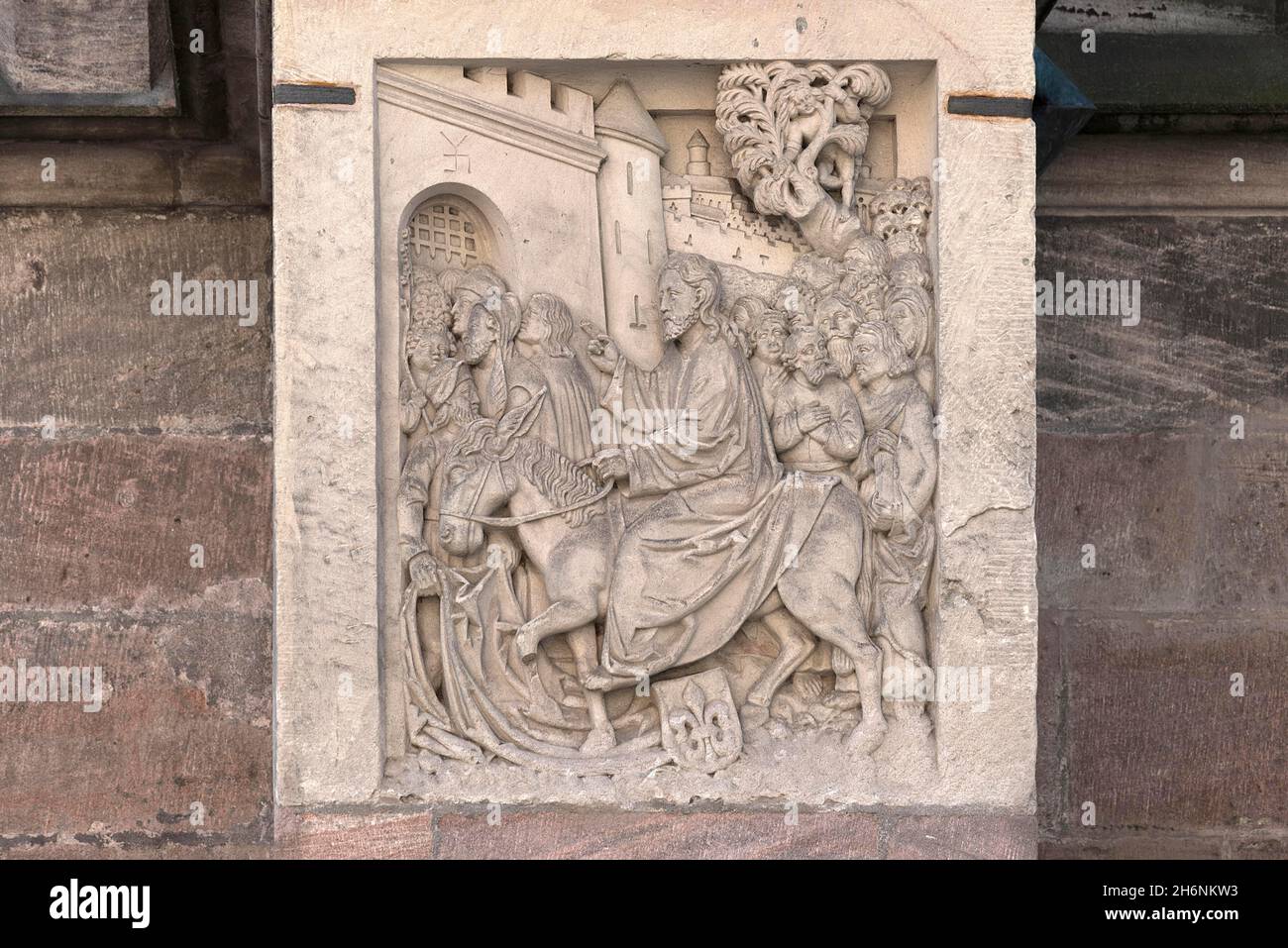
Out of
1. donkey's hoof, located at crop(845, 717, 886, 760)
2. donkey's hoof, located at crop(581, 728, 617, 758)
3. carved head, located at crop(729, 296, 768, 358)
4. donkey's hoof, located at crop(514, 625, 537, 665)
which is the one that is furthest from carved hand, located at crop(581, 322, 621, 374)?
donkey's hoof, located at crop(845, 717, 886, 760)

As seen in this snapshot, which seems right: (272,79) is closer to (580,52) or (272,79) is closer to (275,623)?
(580,52)

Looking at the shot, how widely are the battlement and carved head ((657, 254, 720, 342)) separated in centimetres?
60

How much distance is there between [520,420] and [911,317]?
1.41m

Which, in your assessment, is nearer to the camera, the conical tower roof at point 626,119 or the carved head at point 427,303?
the carved head at point 427,303

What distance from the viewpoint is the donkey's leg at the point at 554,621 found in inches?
337

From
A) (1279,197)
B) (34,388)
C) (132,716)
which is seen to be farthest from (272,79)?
(1279,197)

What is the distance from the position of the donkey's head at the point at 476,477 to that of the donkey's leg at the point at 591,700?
0.48 meters

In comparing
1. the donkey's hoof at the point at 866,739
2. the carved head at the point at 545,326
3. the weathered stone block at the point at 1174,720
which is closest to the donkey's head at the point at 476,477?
the carved head at the point at 545,326

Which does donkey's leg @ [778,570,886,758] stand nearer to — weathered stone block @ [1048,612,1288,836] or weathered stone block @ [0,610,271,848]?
weathered stone block @ [1048,612,1288,836]

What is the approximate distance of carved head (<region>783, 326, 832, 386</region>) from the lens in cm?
869

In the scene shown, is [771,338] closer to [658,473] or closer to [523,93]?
[658,473]

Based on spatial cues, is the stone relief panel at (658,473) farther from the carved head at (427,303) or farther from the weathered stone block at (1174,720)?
the weathered stone block at (1174,720)

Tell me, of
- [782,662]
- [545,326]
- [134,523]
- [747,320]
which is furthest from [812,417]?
[134,523]

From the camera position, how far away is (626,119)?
883cm
